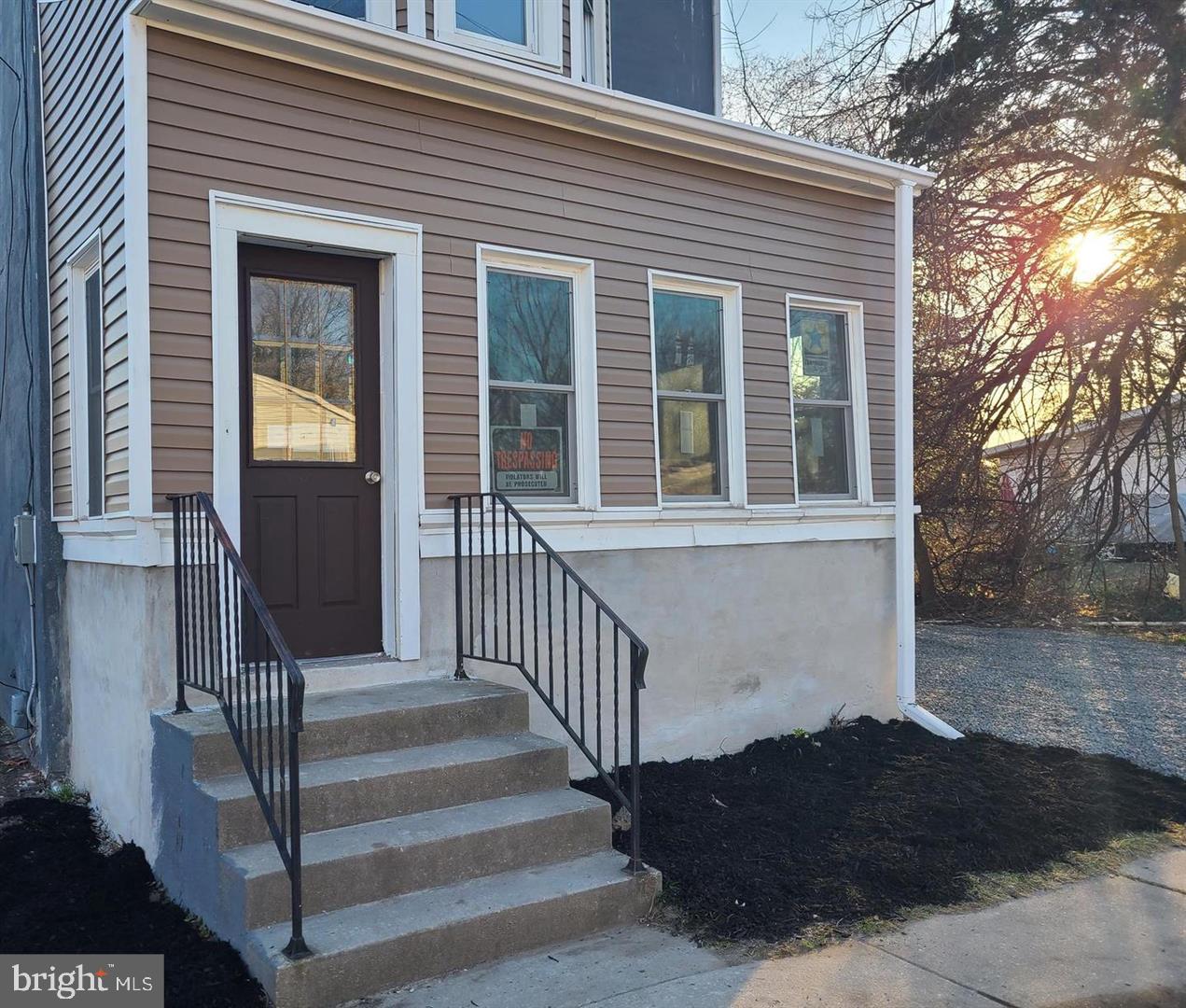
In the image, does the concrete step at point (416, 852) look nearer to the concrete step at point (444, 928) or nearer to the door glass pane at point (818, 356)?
the concrete step at point (444, 928)

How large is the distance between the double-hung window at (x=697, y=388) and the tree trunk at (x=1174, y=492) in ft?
20.8

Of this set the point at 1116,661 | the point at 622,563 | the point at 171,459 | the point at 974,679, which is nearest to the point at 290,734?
the point at 171,459

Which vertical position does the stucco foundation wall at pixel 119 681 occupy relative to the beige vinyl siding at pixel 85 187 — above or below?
below

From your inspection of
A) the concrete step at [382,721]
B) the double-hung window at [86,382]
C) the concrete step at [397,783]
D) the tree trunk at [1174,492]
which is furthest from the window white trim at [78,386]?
the tree trunk at [1174,492]

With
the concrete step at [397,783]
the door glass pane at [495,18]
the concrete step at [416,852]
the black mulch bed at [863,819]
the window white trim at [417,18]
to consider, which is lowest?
the black mulch bed at [863,819]

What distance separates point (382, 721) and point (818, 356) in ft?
13.1

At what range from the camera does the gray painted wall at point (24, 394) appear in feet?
19.8

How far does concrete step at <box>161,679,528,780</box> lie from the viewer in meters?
4.13

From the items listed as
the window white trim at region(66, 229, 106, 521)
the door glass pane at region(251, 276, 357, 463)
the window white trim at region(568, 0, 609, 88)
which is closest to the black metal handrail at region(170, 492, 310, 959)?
the door glass pane at region(251, 276, 357, 463)

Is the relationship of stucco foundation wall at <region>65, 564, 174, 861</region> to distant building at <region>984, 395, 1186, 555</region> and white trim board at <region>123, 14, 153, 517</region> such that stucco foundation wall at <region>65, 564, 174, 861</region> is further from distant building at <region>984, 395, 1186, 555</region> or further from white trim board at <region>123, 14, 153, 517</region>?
distant building at <region>984, 395, 1186, 555</region>

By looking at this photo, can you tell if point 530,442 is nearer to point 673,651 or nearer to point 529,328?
point 529,328

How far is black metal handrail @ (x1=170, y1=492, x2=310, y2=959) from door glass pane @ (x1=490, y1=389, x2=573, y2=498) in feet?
5.10

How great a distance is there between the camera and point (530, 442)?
5.80m

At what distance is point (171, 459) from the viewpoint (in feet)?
15.3
